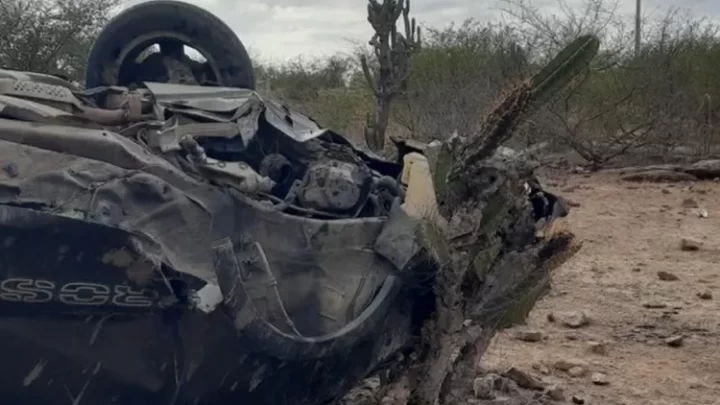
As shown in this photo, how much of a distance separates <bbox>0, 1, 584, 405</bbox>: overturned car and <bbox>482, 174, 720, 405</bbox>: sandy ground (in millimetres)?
2025

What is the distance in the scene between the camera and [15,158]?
11.8ft

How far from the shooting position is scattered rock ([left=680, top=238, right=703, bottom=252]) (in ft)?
36.1

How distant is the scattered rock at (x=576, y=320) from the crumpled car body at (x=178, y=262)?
369cm

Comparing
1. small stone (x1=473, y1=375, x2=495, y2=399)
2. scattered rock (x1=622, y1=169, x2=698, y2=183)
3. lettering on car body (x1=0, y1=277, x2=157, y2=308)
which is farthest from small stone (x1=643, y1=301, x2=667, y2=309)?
scattered rock (x1=622, y1=169, x2=698, y2=183)

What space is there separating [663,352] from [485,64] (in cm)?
1453

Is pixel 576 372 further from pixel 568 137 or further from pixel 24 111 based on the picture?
pixel 568 137

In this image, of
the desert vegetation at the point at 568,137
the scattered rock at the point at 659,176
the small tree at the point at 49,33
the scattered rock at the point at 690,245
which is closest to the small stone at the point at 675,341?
the desert vegetation at the point at 568,137

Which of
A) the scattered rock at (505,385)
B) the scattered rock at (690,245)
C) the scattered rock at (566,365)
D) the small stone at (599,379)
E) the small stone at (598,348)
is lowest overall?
the scattered rock at (690,245)

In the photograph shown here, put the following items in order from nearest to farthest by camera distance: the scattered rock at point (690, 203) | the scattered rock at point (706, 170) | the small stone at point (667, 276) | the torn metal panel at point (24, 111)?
the torn metal panel at point (24, 111) → the small stone at point (667, 276) → the scattered rock at point (690, 203) → the scattered rock at point (706, 170)

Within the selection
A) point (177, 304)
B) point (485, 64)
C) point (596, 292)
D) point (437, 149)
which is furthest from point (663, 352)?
point (485, 64)

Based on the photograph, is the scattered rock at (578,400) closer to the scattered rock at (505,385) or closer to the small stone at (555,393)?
the small stone at (555,393)

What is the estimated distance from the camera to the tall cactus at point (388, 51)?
15.7 metres

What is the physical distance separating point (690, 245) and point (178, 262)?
831 cm

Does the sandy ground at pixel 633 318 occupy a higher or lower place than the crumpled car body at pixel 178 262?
lower
